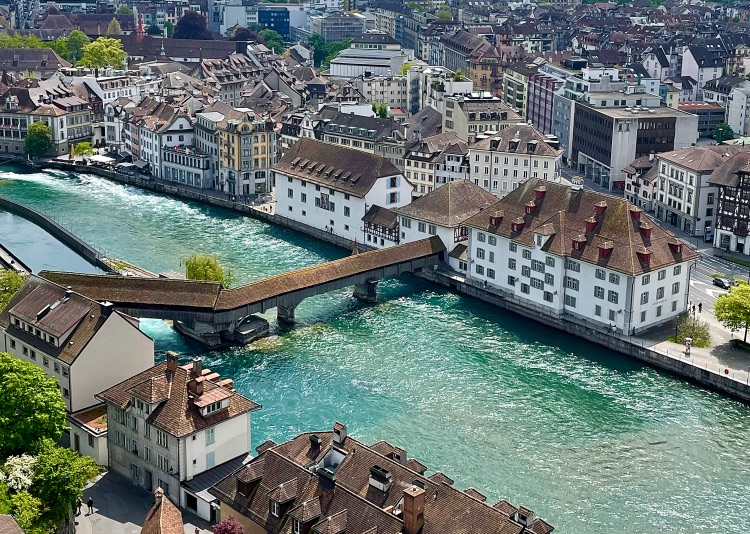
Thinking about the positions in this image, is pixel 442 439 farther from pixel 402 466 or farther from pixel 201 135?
pixel 201 135

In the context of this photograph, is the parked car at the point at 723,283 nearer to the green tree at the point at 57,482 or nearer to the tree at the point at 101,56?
the green tree at the point at 57,482

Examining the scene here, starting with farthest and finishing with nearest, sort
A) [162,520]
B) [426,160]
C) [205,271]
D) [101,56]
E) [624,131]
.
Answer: [101,56], [624,131], [426,160], [205,271], [162,520]

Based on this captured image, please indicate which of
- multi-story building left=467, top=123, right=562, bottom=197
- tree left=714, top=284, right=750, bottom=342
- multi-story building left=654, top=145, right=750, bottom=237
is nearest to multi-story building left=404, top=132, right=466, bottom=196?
multi-story building left=467, top=123, right=562, bottom=197

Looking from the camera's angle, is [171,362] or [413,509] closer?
[413,509]

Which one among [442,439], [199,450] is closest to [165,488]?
[199,450]

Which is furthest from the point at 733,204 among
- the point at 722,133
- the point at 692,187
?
the point at 722,133

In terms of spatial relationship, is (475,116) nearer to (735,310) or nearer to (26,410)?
(735,310)

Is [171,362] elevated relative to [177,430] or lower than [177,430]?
elevated
